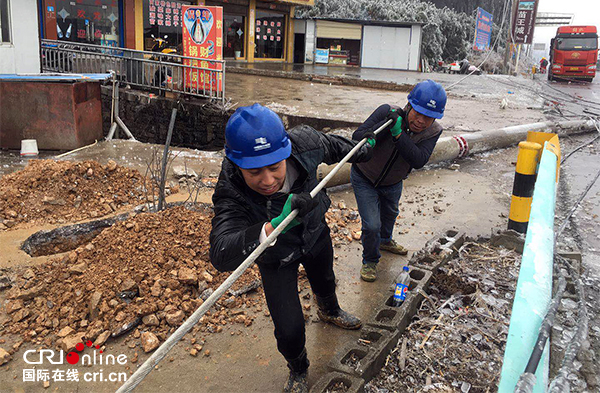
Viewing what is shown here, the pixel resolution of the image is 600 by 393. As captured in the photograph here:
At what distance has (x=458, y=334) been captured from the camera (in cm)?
288

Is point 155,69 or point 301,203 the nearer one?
point 301,203

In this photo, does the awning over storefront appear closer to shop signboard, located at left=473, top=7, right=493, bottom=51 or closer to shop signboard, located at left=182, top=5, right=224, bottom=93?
shop signboard, located at left=473, top=7, right=493, bottom=51

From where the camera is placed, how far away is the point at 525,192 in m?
4.05

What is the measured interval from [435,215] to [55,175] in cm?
447

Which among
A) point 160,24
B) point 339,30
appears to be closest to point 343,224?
point 160,24

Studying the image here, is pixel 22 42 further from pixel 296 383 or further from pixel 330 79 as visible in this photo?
pixel 330 79

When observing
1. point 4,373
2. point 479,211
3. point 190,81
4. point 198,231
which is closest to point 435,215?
point 479,211

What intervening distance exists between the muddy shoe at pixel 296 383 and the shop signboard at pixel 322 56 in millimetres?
29303

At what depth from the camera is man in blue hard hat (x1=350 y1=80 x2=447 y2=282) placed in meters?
3.44

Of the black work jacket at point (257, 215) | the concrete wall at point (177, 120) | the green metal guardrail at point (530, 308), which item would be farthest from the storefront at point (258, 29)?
the green metal guardrail at point (530, 308)

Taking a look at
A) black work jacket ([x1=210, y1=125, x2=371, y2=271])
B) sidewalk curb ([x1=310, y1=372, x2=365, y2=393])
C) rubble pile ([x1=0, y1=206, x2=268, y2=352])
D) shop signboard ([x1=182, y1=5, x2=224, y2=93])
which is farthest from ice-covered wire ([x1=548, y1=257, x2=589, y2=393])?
shop signboard ([x1=182, y1=5, x2=224, y2=93])

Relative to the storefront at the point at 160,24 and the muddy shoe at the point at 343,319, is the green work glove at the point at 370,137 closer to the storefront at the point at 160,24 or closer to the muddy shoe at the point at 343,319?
the muddy shoe at the point at 343,319

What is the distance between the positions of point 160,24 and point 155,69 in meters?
9.87

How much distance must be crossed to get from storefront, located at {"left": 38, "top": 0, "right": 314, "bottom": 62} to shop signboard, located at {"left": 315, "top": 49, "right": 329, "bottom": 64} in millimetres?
1728
